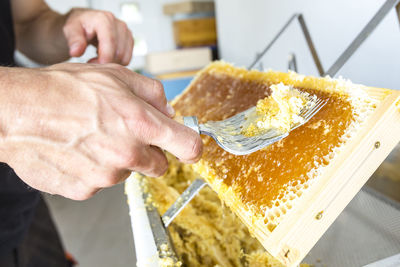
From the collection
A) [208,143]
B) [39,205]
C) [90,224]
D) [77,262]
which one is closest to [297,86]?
[208,143]

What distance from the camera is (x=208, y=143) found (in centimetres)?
96

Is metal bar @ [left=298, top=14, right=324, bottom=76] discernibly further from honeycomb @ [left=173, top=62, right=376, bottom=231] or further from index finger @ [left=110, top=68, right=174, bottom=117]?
index finger @ [left=110, top=68, right=174, bottom=117]

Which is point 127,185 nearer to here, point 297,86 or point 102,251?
point 297,86

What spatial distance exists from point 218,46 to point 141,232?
118 inches

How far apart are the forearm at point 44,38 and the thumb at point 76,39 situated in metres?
0.16

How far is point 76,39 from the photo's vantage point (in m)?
1.09

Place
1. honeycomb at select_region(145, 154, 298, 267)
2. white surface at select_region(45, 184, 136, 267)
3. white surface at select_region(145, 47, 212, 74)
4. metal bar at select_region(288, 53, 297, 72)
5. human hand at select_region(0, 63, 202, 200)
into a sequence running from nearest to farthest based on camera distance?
human hand at select_region(0, 63, 202, 200) < honeycomb at select_region(145, 154, 298, 267) < metal bar at select_region(288, 53, 297, 72) < white surface at select_region(45, 184, 136, 267) < white surface at select_region(145, 47, 212, 74)

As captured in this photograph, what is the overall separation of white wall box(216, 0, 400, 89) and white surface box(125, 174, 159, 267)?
2.55ft

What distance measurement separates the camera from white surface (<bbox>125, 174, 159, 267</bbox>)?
2.43 ft

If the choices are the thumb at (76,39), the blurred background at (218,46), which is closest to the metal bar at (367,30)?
the blurred background at (218,46)

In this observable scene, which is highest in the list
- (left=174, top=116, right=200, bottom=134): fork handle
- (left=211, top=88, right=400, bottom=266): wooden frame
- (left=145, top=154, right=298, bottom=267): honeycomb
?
(left=174, top=116, right=200, bottom=134): fork handle

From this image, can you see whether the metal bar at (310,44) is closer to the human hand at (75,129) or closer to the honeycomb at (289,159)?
the honeycomb at (289,159)

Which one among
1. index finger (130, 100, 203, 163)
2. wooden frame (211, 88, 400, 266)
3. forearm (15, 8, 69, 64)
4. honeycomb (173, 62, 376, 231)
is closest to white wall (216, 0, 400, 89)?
honeycomb (173, 62, 376, 231)

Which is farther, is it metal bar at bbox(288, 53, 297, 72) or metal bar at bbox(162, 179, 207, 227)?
metal bar at bbox(288, 53, 297, 72)
